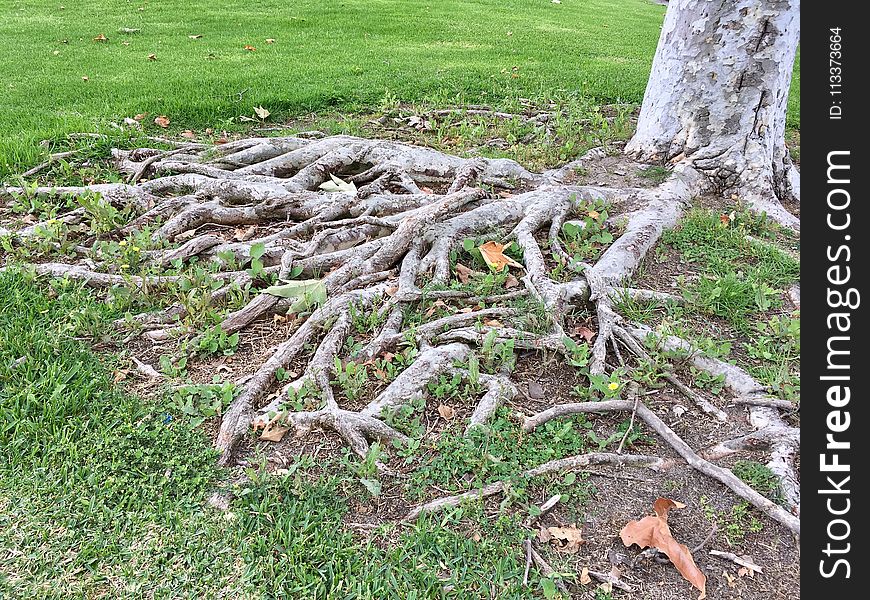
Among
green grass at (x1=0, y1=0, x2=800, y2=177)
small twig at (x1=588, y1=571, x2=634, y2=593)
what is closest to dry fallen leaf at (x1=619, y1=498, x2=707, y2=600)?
small twig at (x1=588, y1=571, x2=634, y2=593)

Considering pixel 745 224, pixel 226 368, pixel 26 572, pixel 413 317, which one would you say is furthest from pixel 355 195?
pixel 26 572

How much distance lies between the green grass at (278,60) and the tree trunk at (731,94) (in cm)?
260

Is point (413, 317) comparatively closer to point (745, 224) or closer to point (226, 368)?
point (226, 368)

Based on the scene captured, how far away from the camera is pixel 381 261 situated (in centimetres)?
398

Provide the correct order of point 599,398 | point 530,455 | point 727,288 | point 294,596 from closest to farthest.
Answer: point 294,596
point 530,455
point 599,398
point 727,288

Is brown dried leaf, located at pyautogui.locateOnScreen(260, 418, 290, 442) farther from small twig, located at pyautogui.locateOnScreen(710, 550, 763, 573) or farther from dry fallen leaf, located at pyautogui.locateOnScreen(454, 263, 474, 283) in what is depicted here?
small twig, located at pyautogui.locateOnScreen(710, 550, 763, 573)

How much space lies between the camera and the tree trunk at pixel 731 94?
4750 mm

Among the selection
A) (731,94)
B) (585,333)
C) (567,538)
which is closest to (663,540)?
(567,538)

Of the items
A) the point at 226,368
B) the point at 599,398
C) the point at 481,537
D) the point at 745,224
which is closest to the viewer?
the point at 481,537

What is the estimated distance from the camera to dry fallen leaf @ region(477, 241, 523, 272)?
157 inches

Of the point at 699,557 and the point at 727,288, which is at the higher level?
the point at 727,288

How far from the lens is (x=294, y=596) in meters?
2.23

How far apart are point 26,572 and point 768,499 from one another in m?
2.75
